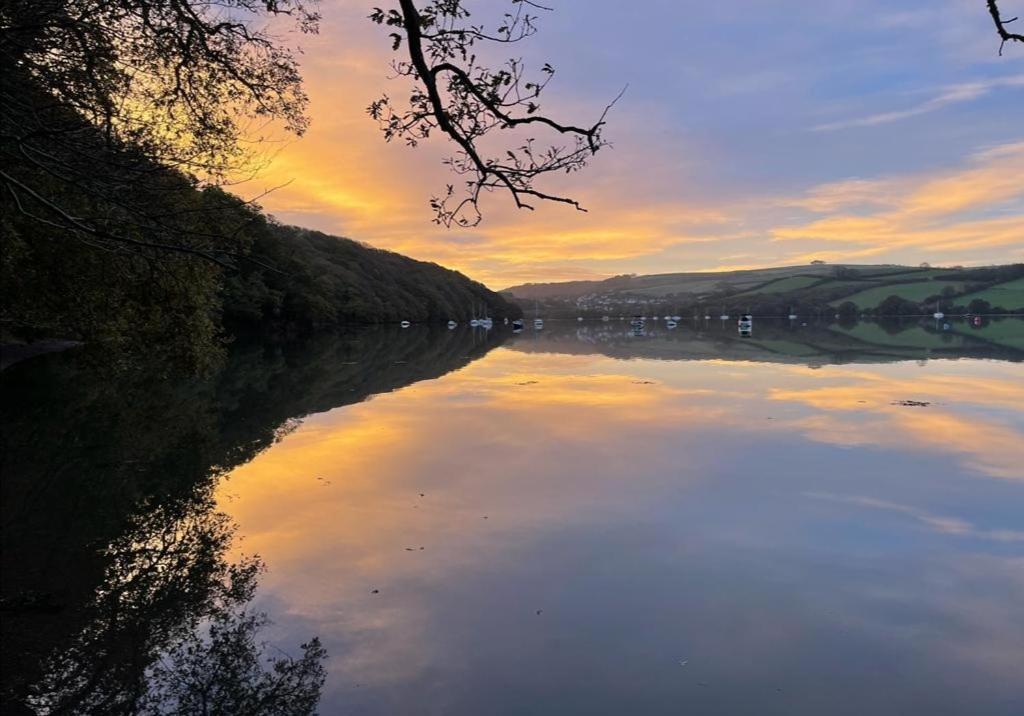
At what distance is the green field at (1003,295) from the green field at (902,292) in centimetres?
546

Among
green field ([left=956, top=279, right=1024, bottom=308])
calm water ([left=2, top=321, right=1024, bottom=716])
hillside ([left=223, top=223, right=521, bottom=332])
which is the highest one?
hillside ([left=223, top=223, right=521, bottom=332])

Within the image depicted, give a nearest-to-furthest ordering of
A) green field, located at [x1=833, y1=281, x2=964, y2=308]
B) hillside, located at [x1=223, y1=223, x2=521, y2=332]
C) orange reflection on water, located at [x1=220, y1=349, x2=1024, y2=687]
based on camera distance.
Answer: orange reflection on water, located at [x1=220, y1=349, x2=1024, y2=687], hillside, located at [x1=223, y1=223, x2=521, y2=332], green field, located at [x1=833, y1=281, x2=964, y2=308]

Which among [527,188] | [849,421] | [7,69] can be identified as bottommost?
[849,421]

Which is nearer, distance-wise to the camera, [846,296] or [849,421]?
[849,421]

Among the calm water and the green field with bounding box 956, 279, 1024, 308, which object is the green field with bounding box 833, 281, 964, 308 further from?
the calm water

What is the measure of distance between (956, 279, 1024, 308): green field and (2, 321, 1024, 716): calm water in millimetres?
153051

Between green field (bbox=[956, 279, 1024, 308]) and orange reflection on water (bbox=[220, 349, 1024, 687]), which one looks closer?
orange reflection on water (bbox=[220, 349, 1024, 687])

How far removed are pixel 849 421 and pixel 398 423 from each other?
51.8 feet

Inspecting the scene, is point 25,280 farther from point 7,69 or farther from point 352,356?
point 352,356

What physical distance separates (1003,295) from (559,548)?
180459 mm

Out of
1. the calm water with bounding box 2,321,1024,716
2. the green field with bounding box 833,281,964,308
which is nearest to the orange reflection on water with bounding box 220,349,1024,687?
the calm water with bounding box 2,321,1024,716

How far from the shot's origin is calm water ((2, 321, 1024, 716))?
7.56 metres

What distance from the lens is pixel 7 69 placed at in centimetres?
974

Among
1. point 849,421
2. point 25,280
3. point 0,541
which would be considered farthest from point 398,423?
point 849,421
